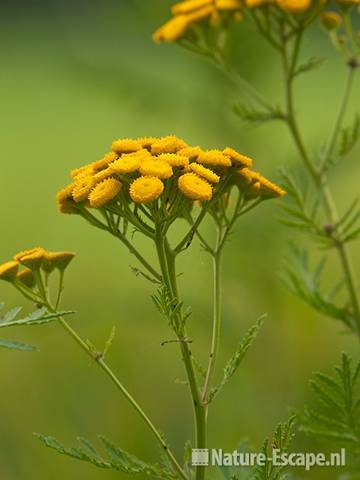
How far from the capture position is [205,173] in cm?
150

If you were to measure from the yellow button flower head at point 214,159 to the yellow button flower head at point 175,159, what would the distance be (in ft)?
0.12

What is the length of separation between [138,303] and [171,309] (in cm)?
183

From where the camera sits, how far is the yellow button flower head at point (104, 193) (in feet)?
4.88

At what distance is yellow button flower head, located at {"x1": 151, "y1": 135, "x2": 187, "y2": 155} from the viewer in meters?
1.58

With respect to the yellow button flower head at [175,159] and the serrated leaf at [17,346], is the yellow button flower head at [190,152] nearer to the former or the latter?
the yellow button flower head at [175,159]

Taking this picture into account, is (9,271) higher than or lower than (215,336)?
higher

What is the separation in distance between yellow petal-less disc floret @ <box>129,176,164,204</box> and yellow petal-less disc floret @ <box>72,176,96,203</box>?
112 mm

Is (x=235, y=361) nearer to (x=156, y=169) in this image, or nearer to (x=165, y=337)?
(x=156, y=169)

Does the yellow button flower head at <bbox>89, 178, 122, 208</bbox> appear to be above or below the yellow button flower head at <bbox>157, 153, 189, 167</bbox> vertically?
below

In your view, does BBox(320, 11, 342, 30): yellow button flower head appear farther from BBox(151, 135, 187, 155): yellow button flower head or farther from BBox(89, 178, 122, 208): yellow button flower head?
BBox(89, 178, 122, 208): yellow button flower head

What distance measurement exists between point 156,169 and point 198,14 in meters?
0.94

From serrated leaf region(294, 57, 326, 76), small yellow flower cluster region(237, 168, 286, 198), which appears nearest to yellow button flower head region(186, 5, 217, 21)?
serrated leaf region(294, 57, 326, 76)

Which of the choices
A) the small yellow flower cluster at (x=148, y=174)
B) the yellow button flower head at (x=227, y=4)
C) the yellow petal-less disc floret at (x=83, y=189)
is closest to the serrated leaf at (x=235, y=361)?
the small yellow flower cluster at (x=148, y=174)

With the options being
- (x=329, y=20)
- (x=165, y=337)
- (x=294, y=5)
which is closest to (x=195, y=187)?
(x=294, y=5)
